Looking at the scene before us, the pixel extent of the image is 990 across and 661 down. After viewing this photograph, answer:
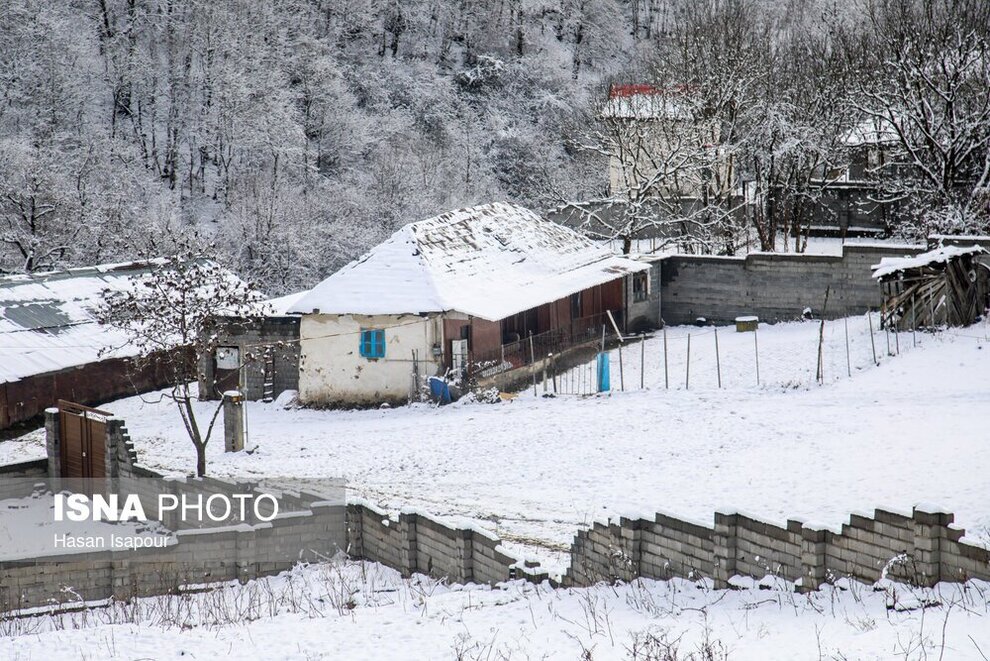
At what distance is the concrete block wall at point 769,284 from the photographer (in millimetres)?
34094

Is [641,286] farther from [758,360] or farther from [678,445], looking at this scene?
[678,445]

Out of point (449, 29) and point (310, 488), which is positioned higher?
point (449, 29)

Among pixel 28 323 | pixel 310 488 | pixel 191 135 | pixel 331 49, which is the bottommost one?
pixel 310 488

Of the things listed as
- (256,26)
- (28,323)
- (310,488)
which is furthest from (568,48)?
(310,488)

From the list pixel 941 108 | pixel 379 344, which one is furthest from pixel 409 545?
pixel 941 108

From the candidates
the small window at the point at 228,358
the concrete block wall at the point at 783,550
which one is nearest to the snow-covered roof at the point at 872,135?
the small window at the point at 228,358

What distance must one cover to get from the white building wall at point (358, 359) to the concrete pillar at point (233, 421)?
4.25m

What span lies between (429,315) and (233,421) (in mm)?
5901

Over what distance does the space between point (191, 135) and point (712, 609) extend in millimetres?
57405

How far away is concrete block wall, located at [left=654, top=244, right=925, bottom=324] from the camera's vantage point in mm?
34094

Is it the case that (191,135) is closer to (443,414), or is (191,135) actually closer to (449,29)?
(449,29)

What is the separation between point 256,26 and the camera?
67562 millimetres

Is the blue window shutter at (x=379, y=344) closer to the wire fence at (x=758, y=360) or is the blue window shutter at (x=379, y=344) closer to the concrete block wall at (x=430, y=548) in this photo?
the wire fence at (x=758, y=360)

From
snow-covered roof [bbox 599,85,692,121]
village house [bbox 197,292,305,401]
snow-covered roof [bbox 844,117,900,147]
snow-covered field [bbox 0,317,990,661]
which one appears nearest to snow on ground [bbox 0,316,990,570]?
snow-covered field [bbox 0,317,990,661]
